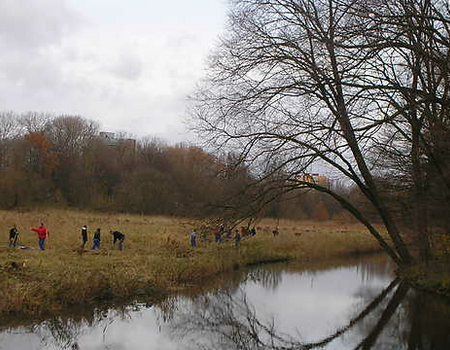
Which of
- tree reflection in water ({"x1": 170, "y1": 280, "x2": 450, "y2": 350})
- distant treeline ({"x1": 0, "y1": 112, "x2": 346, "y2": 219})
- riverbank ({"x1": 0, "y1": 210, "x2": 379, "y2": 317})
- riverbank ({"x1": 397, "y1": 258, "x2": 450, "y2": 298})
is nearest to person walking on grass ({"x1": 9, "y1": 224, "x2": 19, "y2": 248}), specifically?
riverbank ({"x1": 0, "y1": 210, "x2": 379, "y2": 317})

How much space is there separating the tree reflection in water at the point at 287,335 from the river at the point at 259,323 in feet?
0.06

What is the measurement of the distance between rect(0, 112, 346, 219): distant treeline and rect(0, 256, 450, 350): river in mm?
22422

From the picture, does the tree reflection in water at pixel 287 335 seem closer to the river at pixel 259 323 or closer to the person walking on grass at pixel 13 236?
the river at pixel 259 323

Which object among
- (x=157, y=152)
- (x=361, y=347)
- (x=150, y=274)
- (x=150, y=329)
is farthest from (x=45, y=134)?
(x=361, y=347)

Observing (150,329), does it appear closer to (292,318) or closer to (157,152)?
(292,318)

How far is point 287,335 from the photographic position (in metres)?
9.94

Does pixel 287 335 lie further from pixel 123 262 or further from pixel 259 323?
pixel 123 262

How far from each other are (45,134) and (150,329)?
4314cm

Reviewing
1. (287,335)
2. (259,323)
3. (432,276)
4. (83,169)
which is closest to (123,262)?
(259,323)

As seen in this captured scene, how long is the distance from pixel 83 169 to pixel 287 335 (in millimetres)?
41351

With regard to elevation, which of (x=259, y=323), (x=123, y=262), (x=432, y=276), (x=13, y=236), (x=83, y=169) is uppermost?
(x=83, y=169)

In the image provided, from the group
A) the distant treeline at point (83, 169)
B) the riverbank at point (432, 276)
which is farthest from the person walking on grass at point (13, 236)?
the distant treeline at point (83, 169)

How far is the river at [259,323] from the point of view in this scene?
362 inches

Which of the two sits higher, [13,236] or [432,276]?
[432,276]
